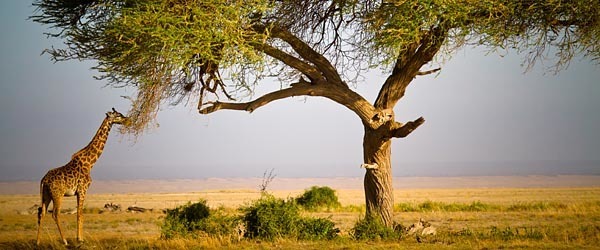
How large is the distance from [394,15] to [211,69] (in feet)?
14.9

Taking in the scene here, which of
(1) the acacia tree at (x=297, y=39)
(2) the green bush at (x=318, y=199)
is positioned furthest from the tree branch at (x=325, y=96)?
(2) the green bush at (x=318, y=199)

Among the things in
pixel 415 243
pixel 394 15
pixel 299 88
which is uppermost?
pixel 394 15

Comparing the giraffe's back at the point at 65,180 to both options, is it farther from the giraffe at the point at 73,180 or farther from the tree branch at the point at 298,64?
the tree branch at the point at 298,64

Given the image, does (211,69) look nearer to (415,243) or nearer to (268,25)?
(268,25)

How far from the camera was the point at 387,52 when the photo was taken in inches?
564

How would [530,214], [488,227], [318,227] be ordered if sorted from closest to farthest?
[318,227] → [488,227] → [530,214]

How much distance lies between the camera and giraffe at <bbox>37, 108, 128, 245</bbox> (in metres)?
13.5

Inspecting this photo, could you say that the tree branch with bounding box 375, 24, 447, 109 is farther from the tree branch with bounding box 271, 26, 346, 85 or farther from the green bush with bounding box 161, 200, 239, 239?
the green bush with bounding box 161, 200, 239, 239

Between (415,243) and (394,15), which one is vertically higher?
(394,15)

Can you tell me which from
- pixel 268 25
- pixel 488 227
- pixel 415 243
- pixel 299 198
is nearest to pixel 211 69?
pixel 268 25

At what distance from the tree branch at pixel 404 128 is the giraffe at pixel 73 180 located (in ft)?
20.9

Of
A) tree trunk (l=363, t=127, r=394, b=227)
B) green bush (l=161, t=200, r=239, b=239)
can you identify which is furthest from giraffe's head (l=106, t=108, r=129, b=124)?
tree trunk (l=363, t=127, r=394, b=227)

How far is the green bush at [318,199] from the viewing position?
30680 millimetres

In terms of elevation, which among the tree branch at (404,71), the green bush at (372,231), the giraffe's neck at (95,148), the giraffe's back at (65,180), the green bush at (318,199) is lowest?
the green bush at (372,231)
